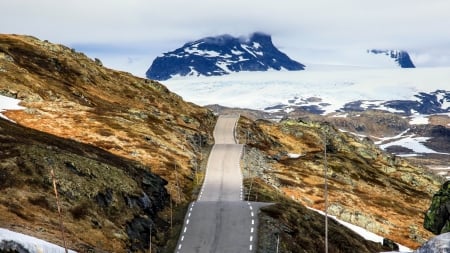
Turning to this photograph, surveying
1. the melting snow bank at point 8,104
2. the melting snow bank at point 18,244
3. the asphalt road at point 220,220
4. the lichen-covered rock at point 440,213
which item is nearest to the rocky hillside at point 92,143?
the melting snow bank at point 8,104

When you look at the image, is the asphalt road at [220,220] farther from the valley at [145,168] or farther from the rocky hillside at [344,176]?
the rocky hillside at [344,176]

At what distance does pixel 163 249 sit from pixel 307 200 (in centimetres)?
5647

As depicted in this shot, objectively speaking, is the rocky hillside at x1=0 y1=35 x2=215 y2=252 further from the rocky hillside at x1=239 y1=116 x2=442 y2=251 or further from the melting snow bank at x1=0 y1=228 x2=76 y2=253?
the rocky hillside at x1=239 y1=116 x2=442 y2=251

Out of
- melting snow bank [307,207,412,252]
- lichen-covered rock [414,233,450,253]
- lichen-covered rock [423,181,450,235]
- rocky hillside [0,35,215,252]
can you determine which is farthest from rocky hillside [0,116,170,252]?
melting snow bank [307,207,412,252]

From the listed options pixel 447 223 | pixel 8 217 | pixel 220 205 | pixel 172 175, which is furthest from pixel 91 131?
pixel 447 223

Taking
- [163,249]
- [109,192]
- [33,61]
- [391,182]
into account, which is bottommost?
[391,182]

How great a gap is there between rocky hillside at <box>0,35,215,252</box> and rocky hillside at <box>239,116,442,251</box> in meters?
18.5

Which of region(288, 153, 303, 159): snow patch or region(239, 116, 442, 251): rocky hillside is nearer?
region(239, 116, 442, 251): rocky hillside

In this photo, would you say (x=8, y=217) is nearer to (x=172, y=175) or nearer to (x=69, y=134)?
(x=172, y=175)

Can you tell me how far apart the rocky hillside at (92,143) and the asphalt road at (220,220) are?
11.5 ft

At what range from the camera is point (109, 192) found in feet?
196

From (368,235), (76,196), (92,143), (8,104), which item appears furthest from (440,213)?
(8,104)

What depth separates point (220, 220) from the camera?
67625 mm

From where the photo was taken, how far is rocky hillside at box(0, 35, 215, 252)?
51.4 metres
